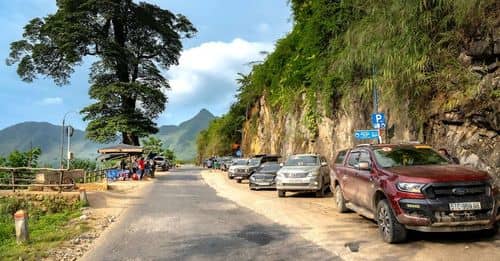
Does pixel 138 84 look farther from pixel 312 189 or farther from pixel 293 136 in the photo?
pixel 312 189

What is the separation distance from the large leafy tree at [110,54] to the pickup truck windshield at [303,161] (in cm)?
2875

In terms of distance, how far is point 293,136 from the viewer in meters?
36.1

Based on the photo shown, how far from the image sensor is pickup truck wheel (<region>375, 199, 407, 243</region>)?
8.39m

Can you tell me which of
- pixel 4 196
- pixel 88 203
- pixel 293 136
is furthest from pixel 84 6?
pixel 88 203

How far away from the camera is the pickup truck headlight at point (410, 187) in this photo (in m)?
8.08

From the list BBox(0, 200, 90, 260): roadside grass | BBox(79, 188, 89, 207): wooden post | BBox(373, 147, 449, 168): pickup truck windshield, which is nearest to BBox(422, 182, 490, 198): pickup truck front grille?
BBox(373, 147, 449, 168): pickup truck windshield

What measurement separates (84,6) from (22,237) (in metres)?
38.9

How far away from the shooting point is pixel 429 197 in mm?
8008

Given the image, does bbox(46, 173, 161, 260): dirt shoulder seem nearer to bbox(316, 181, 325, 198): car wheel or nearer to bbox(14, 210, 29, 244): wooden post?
bbox(14, 210, 29, 244): wooden post

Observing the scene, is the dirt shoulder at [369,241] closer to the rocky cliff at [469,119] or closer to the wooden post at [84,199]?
the rocky cliff at [469,119]

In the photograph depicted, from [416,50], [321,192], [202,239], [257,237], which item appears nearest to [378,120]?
[416,50]

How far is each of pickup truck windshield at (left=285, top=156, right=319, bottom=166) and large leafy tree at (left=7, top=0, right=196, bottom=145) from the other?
2875cm

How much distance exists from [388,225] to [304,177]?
954cm

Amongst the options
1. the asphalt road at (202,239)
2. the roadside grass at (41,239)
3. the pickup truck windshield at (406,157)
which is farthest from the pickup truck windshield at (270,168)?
the pickup truck windshield at (406,157)
